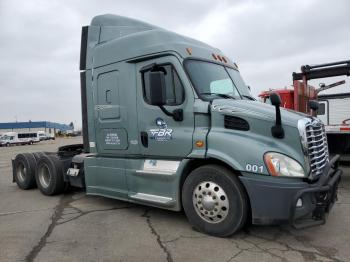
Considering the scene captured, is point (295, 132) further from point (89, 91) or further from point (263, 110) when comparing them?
point (89, 91)

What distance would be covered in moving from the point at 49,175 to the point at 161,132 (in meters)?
3.64

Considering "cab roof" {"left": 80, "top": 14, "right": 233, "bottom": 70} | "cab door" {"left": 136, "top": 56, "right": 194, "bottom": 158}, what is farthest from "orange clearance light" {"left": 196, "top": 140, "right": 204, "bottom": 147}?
"cab roof" {"left": 80, "top": 14, "right": 233, "bottom": 70}

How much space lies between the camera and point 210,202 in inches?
197

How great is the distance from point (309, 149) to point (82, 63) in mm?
4371

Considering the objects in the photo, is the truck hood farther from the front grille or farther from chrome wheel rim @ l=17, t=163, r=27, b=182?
chrome wheel rim @ l=17, t=163, r=27, b=182

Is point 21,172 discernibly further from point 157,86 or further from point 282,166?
point 282,166

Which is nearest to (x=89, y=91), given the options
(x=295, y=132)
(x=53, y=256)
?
(x=53, y=256)

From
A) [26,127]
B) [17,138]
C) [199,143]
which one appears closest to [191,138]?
[199,143]

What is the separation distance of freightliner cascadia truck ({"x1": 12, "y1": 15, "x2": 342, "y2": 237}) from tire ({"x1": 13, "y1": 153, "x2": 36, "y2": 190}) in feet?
7.17

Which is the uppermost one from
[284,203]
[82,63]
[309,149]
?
[82,63]

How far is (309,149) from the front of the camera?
15.5 ft

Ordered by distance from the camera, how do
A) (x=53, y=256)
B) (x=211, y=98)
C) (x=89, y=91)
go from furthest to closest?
(x=89, y=91)
(x=211, y=98)
(x=53, y=256)

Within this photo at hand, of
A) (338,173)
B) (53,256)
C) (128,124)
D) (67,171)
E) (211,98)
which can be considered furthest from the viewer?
(67,171)

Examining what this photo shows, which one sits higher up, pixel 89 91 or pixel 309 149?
pixel 89 91
